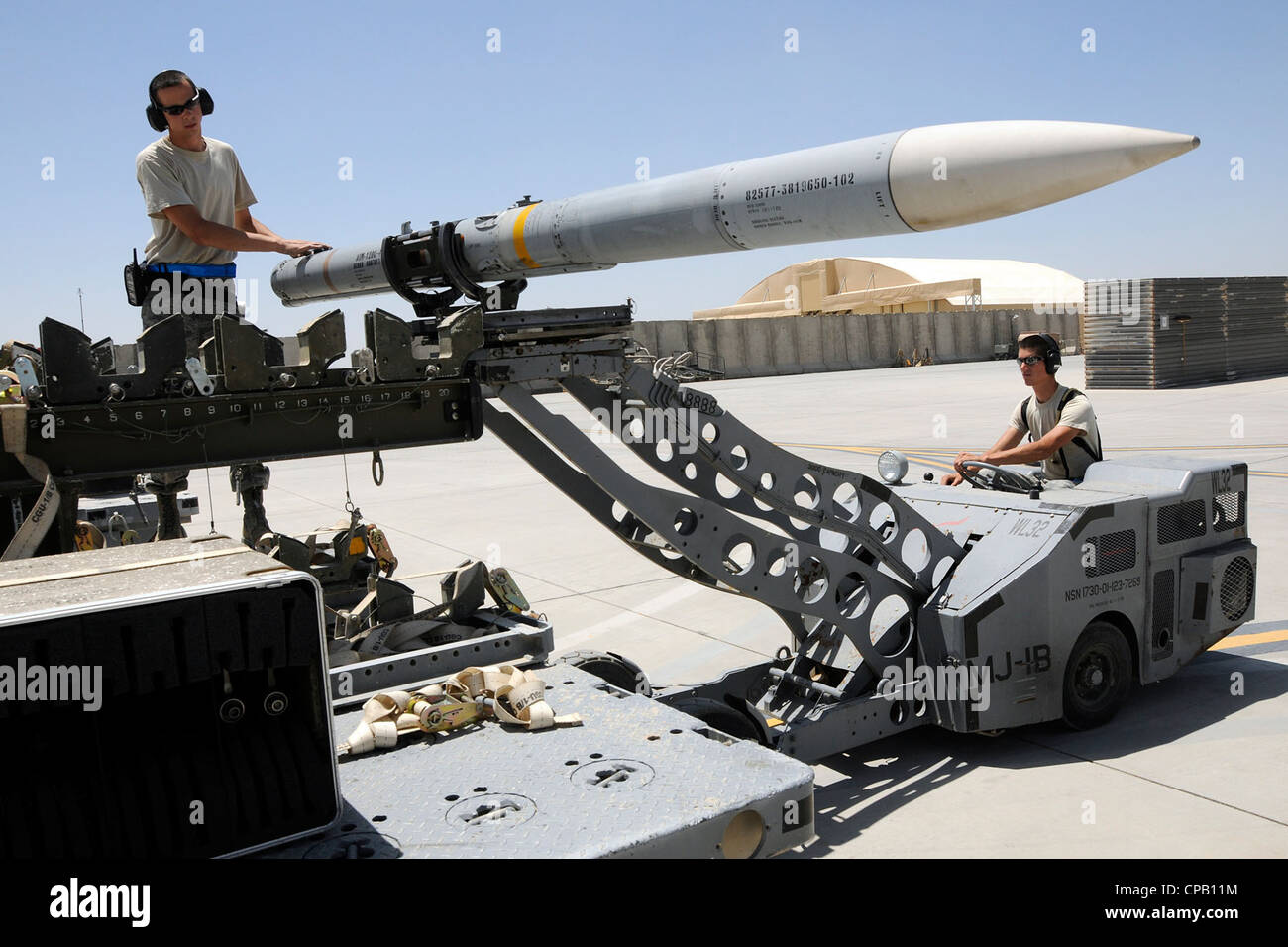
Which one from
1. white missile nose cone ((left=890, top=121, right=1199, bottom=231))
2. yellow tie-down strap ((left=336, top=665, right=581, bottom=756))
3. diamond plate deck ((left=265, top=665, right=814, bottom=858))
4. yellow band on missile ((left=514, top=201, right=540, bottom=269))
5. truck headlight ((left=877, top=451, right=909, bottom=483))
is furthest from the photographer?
truck headlight ((left=877, top=451, right=909, bottom=483))

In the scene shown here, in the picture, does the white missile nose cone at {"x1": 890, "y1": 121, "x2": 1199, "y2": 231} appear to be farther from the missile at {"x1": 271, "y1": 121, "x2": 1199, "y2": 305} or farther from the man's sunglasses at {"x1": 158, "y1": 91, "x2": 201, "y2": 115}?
the man's sunglasses at {"x1": 158, "y1": 91, "x2": 201, "y2": 115}

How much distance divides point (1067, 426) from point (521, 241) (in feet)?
11.4

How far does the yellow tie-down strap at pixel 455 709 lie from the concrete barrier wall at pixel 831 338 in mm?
34416

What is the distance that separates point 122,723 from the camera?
9.98 feet

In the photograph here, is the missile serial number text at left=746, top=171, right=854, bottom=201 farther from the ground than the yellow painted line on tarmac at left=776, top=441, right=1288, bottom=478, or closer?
farther from the ground

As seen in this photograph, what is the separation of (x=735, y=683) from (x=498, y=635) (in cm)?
137

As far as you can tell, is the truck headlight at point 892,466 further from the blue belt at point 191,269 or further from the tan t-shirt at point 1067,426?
the blue belt at point 191,269

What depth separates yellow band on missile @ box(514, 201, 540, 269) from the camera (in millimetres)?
6152

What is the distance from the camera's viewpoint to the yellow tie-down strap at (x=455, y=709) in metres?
4.10

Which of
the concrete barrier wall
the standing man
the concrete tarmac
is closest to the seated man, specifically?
the concrete tarmac

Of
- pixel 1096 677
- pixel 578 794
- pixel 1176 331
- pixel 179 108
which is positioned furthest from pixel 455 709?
pixel 1176 331

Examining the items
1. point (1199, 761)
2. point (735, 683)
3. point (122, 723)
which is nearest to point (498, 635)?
point (735, 683)

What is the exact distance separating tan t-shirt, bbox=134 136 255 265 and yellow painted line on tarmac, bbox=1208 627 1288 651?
22.4 ft
